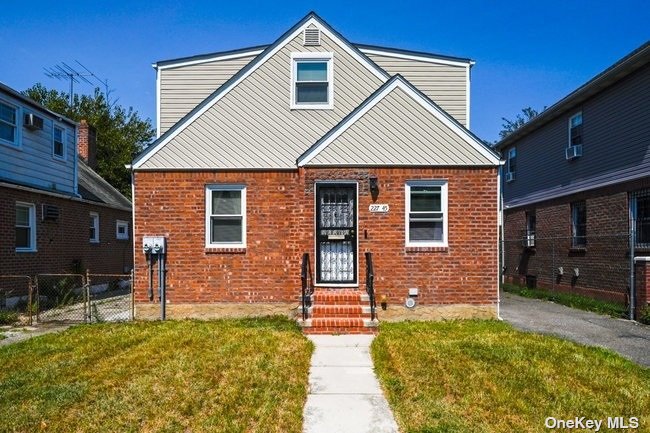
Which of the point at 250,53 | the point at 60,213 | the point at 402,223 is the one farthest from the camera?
the point at 60,213

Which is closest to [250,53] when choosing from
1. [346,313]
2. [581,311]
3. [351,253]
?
[351,253]

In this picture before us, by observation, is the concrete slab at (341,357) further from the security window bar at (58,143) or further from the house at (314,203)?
the security window bar at (58,143)

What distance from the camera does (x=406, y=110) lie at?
10.2 meters

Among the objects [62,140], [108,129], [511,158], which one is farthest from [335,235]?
[108,129]

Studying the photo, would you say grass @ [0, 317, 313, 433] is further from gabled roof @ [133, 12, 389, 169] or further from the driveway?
the driveway

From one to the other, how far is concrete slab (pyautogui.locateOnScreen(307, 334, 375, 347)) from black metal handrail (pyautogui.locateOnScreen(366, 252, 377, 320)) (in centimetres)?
63

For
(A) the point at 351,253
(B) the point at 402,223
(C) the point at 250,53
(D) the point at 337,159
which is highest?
(C) the point at 250,53

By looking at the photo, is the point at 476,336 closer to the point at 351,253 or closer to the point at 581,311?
the point at 351,253

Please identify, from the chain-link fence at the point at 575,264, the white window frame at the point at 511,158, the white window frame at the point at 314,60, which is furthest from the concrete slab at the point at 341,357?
the white window frame at the point at 511,158

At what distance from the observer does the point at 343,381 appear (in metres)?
6.21

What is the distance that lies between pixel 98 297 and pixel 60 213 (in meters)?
2.91

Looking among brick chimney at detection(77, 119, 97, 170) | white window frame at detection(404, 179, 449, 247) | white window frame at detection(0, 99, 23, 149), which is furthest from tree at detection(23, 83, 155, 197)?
white window frame at detection(404, 179, 449, 247)

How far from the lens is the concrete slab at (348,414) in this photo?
4.72m

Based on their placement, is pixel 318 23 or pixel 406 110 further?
pixel 318 23
